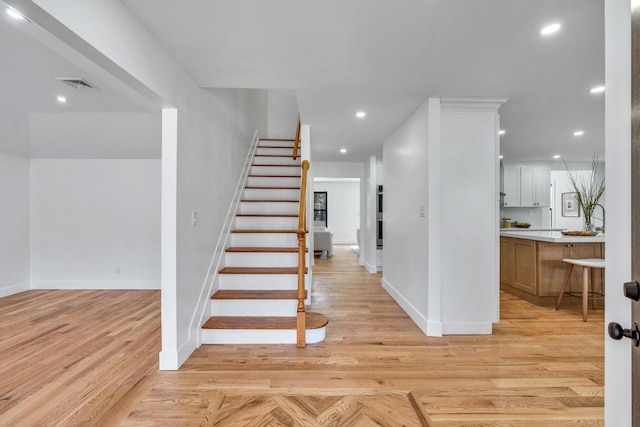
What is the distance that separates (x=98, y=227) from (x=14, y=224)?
1023mm

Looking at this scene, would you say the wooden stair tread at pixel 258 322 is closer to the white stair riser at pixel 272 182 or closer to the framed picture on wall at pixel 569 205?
the white stair riser at pixel 272 182

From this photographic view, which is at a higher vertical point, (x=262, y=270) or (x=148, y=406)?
(x=262, y=270)

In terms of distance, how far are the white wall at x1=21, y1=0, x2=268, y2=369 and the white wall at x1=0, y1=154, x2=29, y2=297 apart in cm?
329

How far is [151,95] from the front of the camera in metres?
1.97

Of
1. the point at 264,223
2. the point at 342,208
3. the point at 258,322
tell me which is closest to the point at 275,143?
the point at 264,223

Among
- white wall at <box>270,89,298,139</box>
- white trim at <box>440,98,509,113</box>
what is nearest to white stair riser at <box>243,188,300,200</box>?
white trim at <box>440,98,509,113</box>

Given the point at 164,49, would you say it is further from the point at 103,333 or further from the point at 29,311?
the point at 29,311

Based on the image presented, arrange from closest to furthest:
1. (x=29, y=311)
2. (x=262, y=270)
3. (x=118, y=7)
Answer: (x=118, y=7)
(x=262, y=270)
(x=29, y=311)

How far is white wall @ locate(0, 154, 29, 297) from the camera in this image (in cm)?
408

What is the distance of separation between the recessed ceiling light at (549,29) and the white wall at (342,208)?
8.89m

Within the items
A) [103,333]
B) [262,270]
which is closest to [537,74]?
[262,270]

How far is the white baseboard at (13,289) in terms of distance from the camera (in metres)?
4.06

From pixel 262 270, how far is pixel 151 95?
192 centimetres

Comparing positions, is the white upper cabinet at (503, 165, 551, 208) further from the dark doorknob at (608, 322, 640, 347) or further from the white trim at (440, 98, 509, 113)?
the dark doorknob at (608, 322, 640, 347)
